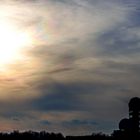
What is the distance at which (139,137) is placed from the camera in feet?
643

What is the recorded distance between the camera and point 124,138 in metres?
195

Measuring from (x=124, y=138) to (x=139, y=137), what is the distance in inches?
208
